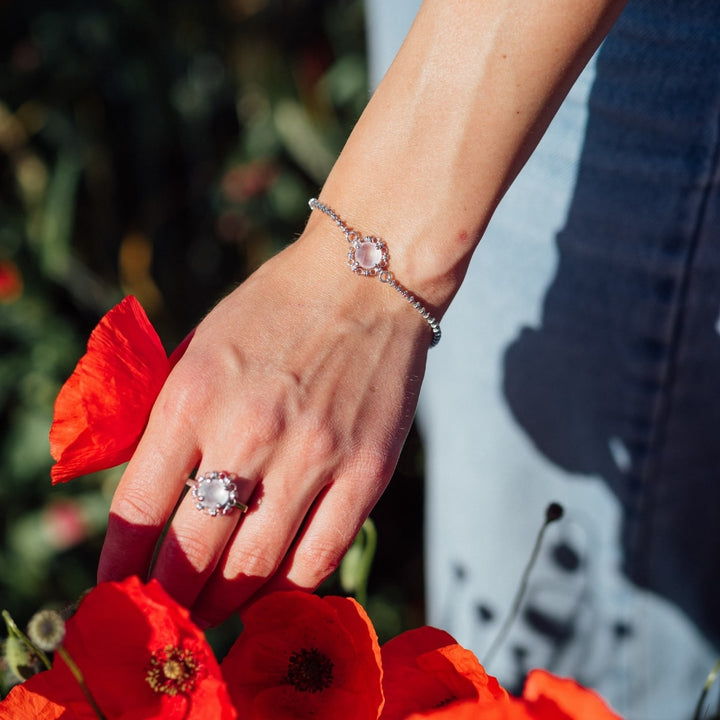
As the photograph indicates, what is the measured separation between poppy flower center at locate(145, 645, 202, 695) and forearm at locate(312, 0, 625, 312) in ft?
0.98

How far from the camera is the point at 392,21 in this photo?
0.90 m

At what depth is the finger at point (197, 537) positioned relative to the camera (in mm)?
503

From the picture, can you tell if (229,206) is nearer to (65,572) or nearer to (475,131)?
(65,572)

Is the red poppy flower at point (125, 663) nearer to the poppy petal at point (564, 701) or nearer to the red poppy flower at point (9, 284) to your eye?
the poppy petal at point (564, 701)

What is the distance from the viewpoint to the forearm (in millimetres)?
513

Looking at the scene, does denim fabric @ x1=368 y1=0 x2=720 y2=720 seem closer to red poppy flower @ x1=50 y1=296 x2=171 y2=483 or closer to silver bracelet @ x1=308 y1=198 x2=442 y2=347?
silver bracelet @ x1=308 y1=198 x2=442 y2=347

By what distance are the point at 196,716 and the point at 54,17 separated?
1831 millimetres

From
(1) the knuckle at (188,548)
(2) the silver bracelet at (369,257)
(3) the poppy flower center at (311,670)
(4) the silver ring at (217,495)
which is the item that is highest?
(2) the silver bracelet at (369,257)

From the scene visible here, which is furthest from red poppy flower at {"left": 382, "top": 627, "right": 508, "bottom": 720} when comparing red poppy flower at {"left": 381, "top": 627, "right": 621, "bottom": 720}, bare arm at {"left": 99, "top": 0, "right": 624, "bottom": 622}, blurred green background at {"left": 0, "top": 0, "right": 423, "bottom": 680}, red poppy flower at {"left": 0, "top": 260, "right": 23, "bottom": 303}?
red poppy flower at {"left": 0, "top": 260, "right": 23, "bottom": 303}

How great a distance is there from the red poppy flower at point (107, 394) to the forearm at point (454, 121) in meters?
0.18

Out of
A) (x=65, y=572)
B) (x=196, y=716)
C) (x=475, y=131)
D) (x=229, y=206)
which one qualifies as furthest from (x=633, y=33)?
(x=229, y=206)

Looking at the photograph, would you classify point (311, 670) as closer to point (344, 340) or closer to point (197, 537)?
point (197, 537)

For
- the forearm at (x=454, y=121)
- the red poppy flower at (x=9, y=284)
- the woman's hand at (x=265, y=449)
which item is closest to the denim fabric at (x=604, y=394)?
the forearm at (x=454, y=121)

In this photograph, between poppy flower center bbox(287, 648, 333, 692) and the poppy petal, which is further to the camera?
poppy flower center bbox(287, 648, 333, 692)
